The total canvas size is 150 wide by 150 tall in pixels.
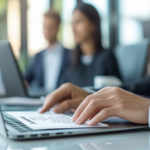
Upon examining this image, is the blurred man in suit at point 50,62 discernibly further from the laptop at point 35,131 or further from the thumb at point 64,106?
the laptop at point 35,131

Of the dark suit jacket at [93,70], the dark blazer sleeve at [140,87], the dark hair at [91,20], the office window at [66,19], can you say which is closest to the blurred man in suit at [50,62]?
the dark hair at [91,20]

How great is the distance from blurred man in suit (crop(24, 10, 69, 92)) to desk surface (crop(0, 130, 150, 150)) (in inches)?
79.6

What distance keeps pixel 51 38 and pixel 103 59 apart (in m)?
1.08

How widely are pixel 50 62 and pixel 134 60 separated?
1253 millimetres

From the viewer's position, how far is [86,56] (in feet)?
6.77

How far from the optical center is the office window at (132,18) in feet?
12.7

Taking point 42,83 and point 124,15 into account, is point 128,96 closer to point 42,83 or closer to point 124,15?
point 42,83

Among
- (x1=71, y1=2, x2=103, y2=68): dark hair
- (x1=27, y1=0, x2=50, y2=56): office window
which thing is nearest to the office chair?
(x1=71, y1=2, x2=103, y2=68): dark hair

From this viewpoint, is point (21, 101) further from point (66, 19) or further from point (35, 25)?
point (66, 19)

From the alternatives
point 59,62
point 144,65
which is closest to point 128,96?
point 144,65

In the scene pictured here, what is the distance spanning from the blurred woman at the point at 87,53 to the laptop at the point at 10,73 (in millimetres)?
991

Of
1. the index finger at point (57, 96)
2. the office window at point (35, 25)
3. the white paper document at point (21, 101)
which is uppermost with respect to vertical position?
the office window at point (35, 25)

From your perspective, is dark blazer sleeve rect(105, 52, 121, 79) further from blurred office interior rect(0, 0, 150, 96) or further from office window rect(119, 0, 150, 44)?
office window rect(119, 0, 150, 44)

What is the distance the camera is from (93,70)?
1.87 meters
